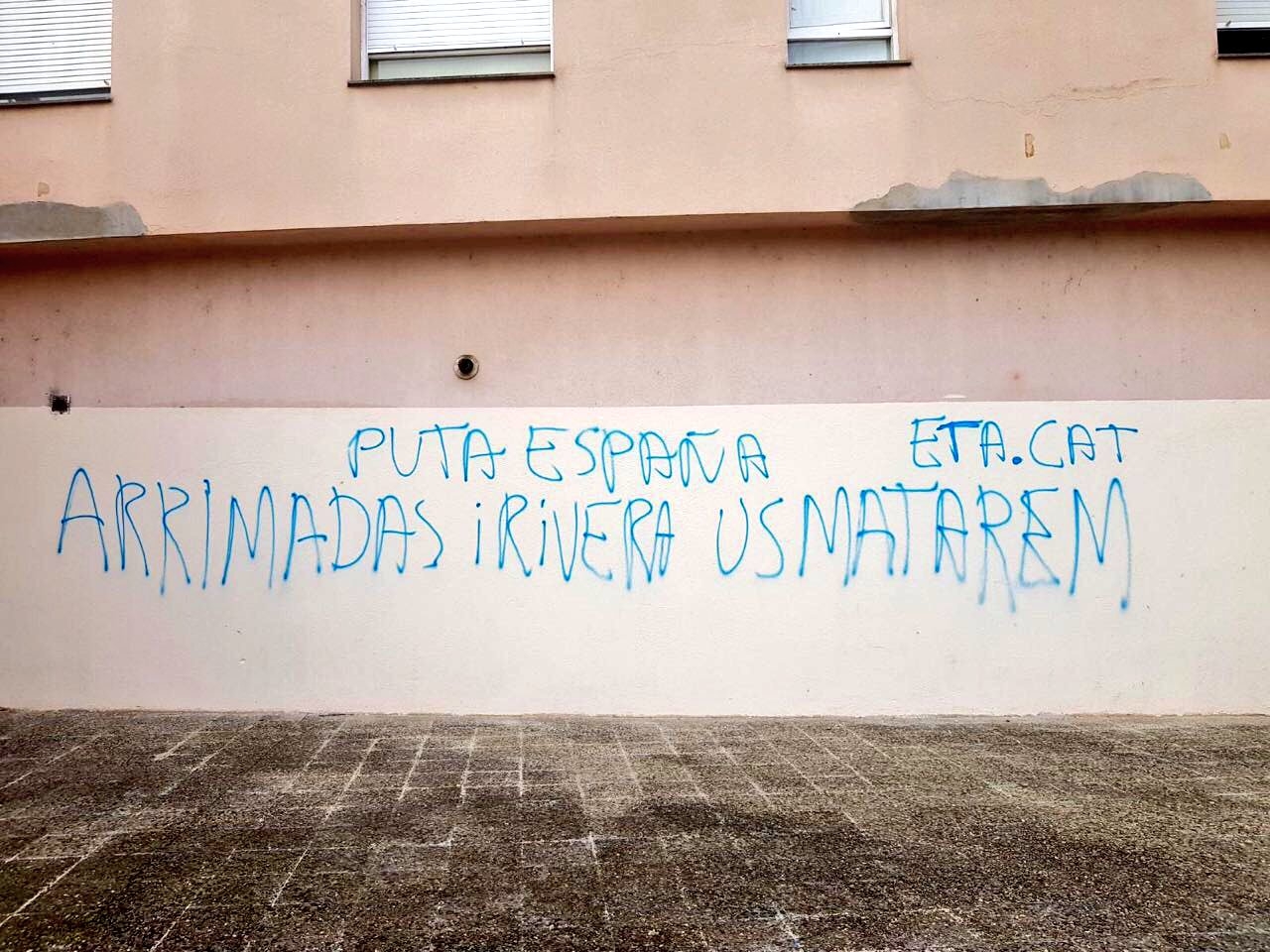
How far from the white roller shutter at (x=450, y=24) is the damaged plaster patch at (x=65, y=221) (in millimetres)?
1926

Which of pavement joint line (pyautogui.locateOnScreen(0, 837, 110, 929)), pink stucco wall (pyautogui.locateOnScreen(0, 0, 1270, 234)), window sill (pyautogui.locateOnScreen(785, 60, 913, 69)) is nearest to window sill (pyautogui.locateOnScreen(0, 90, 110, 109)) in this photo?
pink stucco wall (pyautogui.locateOnScreen(0, 0, 1270, 234))

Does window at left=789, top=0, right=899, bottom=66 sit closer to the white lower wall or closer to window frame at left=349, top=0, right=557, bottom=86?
window frame at left=349, top=0, right=557, bottom=86

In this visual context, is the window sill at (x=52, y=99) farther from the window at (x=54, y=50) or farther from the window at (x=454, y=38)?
the window at (x=454, y=38)

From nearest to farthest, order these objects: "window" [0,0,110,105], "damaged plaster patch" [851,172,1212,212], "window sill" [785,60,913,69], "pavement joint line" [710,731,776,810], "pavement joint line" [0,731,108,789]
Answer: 1. "pavement joint line" [710,731,776,810]
2. "pavement joint line" [0,731,108,789]
3. "damaged plaster patch" [851,172,1212,212]
4. "window sill" [785,60,913,69]
5. "window" [0,0,110,105]

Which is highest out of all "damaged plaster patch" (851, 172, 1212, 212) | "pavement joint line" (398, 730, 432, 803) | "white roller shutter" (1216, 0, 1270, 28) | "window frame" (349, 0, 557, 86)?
"white roller shutter" (1216, 0, 1270, 28)

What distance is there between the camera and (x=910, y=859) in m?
2.98

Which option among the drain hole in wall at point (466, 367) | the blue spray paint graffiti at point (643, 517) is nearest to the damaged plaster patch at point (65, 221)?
the blue spray paint graffiti at point (643, 517)

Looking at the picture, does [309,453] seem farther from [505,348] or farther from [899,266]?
[899,266]

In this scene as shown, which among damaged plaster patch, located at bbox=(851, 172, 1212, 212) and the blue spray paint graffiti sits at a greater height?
damaged plaster patch, located at bbox=(851, 172, 1212, 212)

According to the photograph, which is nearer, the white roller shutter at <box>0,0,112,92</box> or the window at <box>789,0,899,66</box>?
the window at <box>789,0,899,66</box>

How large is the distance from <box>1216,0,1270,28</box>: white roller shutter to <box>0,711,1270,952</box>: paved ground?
4489mm

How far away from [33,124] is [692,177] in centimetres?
431

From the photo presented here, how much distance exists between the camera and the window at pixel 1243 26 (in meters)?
5.26

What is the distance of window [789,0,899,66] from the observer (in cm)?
532
